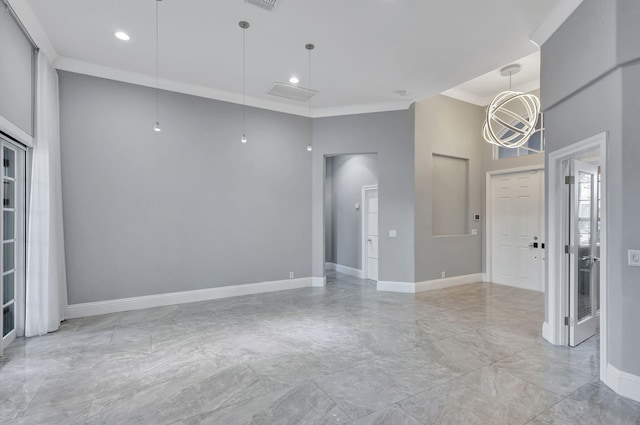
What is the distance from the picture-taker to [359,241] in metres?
7.29

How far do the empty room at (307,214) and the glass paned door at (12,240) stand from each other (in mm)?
25

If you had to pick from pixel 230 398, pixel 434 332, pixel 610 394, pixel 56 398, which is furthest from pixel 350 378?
pixel 56 398

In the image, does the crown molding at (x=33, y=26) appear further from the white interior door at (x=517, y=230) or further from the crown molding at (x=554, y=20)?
the white interior door at (x=517, y=230)

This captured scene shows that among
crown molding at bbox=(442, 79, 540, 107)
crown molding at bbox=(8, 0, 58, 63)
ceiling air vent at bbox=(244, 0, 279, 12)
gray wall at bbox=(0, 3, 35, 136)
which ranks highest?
crown molding at bbox=(442, 79, 540, 107)

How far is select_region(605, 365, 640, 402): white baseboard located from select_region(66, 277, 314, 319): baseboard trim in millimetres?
4348

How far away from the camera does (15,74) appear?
126 inches

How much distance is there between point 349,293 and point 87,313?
4.03 m

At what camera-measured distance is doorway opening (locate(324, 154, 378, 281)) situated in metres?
6.98

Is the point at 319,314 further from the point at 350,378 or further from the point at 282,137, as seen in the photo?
the point at 282,137

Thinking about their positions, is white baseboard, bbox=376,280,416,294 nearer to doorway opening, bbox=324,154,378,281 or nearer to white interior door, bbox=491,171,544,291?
doorway opening, bbox=324,154,378,281

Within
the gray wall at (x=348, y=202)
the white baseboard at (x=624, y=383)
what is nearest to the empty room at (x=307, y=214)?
the white baseboard at (x=624, y=383)

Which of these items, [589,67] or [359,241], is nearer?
[589,67]

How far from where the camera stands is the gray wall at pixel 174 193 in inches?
169

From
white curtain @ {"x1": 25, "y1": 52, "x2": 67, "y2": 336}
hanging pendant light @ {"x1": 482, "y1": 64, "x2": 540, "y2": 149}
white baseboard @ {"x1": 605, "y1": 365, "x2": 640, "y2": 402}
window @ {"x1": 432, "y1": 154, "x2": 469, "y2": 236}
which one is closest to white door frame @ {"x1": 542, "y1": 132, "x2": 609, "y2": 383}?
white baseboard @ {"x1": 605, "y1": 365, "x2": 640, "y2": 402}
